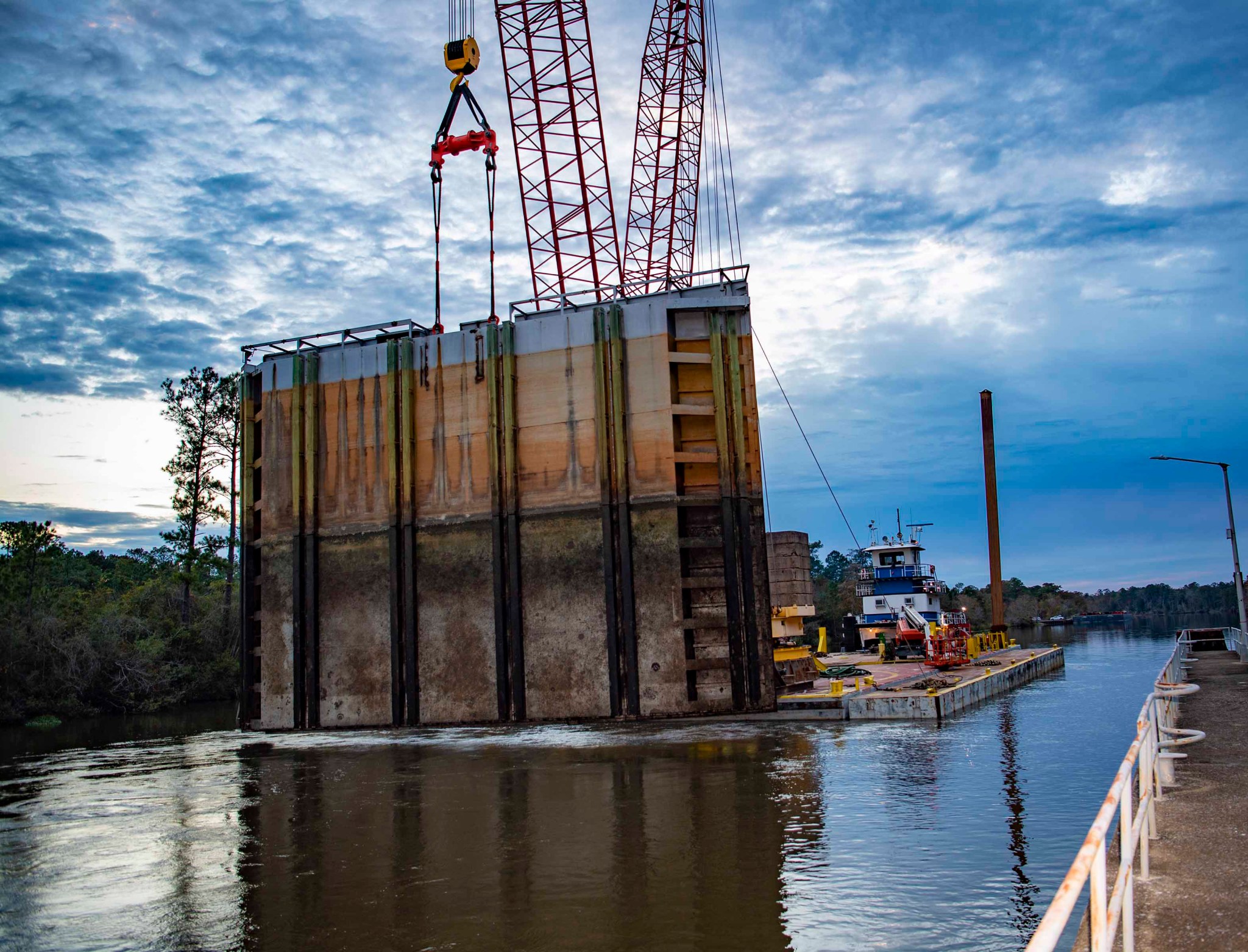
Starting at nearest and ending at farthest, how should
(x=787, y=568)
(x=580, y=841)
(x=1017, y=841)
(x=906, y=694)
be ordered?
(x=1017, y=841) < (x=580, y=841) < (x=906, y=694) < (x=787, y=568)

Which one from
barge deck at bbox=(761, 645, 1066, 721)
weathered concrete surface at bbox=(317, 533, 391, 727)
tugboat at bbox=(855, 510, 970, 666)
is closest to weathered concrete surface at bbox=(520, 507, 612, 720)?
weathered concrete surface at bbox=(317, 533, 391, 727)

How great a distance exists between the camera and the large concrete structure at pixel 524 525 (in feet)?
76.8

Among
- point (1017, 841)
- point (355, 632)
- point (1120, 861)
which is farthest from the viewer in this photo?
point (355, 632)

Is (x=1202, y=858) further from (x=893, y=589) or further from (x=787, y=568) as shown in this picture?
(x=893, y=589)

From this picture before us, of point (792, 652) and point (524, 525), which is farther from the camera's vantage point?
point (792, 652)

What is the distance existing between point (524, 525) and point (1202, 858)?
736 inches

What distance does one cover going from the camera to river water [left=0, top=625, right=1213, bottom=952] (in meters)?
9.51

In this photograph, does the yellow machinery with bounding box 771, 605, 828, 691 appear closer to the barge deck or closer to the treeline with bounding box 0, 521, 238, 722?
the barge deck

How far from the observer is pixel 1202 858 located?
7.63 metres

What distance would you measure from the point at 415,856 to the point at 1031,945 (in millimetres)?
10881

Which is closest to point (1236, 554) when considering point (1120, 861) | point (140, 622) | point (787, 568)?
point (787, 568)

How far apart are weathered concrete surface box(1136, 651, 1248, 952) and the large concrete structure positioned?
468 inches

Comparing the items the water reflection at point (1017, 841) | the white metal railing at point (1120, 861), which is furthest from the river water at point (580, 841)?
the white metal railing at point (1120, 861)

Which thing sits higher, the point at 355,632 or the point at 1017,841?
the point at 355,632
